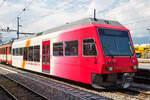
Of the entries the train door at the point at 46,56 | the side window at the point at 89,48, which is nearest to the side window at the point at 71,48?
the side window at the point at 89,48

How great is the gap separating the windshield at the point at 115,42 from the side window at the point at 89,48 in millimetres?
407

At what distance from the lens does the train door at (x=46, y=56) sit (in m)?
11.6

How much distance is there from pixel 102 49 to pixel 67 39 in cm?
258

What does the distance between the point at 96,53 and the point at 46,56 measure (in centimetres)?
504

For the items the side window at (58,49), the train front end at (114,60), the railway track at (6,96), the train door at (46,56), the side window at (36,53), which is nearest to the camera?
the railway track at (6,96)

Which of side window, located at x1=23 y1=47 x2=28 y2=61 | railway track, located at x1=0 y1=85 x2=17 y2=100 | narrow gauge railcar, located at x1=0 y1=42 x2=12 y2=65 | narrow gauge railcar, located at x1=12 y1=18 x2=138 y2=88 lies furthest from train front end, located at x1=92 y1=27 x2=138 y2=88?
narrow gauge railcar, located at x1=0 y1=42 x2=12 y2=65

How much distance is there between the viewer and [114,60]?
7.66 m

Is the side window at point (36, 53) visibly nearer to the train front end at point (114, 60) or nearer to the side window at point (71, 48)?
the side window at point (71, 48)

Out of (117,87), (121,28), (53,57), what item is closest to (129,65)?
(117,87)

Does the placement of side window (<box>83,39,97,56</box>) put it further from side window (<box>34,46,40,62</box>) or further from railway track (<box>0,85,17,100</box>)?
side window (<box>34,46,40,62</box>)

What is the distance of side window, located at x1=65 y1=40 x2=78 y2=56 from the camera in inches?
346

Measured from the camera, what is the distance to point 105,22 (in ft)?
29.2

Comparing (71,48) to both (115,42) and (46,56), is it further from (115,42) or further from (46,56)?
(46,56)

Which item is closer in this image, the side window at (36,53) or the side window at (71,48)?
the side window at (71,48)
